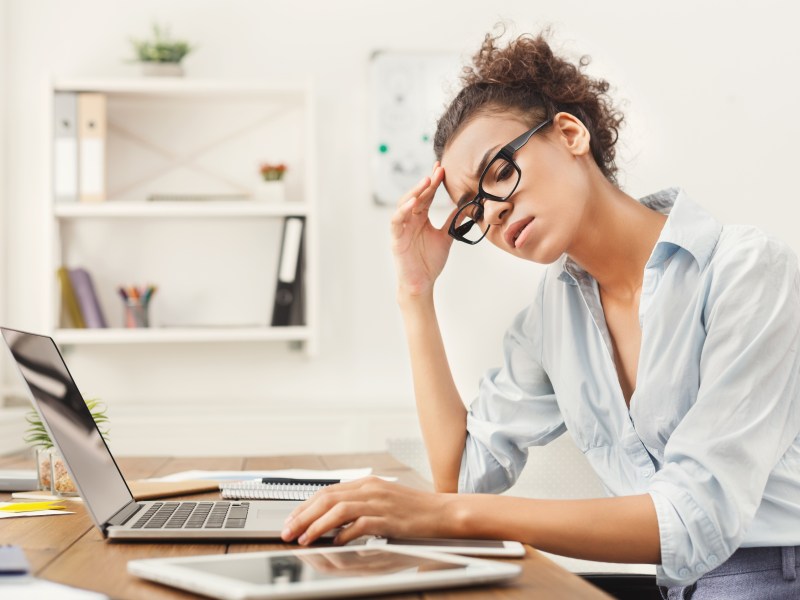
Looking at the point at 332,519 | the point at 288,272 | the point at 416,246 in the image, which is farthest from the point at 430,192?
the point at 288,272

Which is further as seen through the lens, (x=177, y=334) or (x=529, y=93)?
(x=177, y=334)

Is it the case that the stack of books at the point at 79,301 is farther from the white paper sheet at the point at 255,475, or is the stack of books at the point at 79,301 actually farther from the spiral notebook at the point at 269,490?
the spiral notebook at the point at 269,490

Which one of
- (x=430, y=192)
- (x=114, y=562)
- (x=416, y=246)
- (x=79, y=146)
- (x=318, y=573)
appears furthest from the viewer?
(x=79, y=146)

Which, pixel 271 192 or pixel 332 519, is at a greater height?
pixel 271 192

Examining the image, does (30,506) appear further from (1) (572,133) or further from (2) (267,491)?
(1) (572,133)

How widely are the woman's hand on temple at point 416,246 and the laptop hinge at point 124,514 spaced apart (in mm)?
642

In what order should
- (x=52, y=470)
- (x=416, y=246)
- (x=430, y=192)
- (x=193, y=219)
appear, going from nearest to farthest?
(x=52, y=470) → (x=430, y=192) → (x=416, y=246) → (x=193, y=219)

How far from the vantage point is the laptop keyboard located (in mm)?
890

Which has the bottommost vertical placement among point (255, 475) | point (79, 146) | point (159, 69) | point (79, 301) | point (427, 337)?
point (255, 475)

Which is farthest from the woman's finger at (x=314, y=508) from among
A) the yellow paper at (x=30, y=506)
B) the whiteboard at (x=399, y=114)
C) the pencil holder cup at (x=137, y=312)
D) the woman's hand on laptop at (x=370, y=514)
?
the whiteboard at (x=399, y=114)

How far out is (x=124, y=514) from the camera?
0.97 m

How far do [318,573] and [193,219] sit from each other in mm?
2336

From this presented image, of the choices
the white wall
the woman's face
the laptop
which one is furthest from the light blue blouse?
the white wall

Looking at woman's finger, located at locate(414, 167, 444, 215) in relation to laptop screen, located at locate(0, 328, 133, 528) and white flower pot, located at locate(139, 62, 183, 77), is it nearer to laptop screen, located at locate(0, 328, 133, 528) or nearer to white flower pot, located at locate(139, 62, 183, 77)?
laptop screen, located at locate(0, 328, 133, 528)
